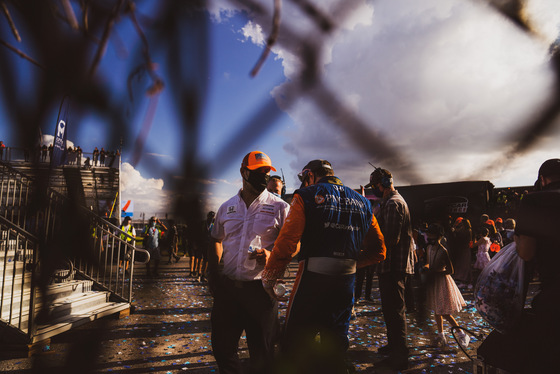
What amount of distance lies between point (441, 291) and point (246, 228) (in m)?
3.18

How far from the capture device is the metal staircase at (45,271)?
59 centimetres

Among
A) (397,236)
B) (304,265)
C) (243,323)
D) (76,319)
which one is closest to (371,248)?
(304,265)

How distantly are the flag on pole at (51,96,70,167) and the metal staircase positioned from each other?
1.8 inches

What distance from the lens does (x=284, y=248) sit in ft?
7.39

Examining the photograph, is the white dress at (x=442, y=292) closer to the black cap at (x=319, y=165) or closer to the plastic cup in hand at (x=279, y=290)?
the black cap at (x=319, y=165)

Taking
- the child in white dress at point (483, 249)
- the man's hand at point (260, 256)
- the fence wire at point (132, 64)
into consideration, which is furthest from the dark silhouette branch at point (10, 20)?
the child in white dress at point (483, 249)

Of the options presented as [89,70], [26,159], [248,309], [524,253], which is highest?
[89,70]

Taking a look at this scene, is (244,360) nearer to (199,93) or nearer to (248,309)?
(248,309)

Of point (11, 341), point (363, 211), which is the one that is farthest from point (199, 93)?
point (11, 341)

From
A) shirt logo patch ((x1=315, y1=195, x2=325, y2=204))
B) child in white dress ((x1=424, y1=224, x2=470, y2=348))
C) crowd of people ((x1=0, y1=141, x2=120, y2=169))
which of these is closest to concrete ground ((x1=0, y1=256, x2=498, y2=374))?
child in white dress ((x1=424, y1=224, x2=470, y2=348))

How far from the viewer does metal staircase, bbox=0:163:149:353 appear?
59 cm

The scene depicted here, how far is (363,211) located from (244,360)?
2.48 m

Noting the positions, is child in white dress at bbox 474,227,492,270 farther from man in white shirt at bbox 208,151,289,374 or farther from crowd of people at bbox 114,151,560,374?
man in white shirt at bbox 208,151,289,374

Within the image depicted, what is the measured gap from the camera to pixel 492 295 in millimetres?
1646
